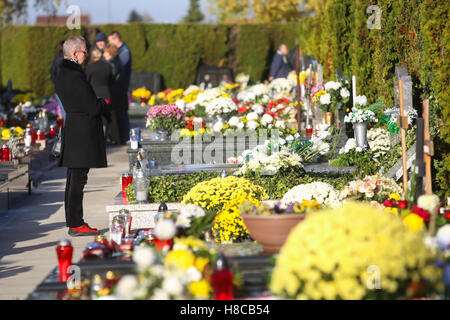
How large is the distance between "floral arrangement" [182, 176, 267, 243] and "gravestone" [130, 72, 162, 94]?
2125 centimetres

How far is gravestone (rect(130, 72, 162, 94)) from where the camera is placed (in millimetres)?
27672

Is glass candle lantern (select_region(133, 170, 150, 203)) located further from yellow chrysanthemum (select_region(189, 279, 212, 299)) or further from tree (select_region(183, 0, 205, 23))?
tree (select_region(183, 0, 205, 23))

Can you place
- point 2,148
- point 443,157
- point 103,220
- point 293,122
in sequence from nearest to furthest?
point 443,157
point 103,220
point 2,148
point 293,122

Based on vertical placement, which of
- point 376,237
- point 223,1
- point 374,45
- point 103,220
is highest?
point 223,1

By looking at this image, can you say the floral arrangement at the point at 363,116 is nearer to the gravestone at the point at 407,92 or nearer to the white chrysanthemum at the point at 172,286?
the gravestone at the point at 407,92

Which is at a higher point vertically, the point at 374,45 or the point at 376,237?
the point at 374,45

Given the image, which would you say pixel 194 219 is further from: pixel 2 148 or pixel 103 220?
pixel 2 148

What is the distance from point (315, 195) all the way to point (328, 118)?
605 cm

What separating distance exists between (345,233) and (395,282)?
1.00 ft

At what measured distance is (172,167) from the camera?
9.51 m

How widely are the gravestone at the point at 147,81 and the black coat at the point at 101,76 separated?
13240mm

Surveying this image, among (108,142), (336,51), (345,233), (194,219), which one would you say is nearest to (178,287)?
(345,233)

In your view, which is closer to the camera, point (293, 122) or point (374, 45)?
point (374, 45)

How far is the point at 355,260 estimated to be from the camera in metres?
3.48
